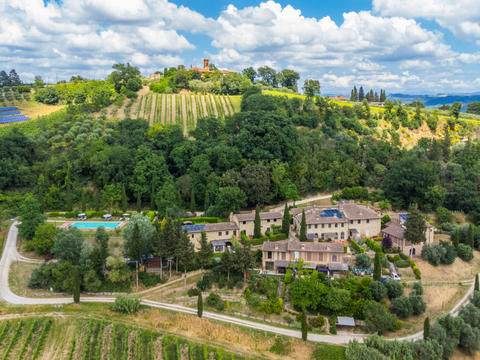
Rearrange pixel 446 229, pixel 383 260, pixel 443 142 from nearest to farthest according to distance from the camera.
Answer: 1. pixel 383 260
2. pixel 446 229
3. pixel 443 142

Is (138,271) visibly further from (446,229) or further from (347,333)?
(446,229)

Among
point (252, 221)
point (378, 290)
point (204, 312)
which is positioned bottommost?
point (204, 312)

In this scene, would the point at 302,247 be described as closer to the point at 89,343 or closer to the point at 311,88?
the point at 89,343

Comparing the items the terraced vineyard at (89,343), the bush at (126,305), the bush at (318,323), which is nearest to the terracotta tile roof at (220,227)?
the bush at (126,305)

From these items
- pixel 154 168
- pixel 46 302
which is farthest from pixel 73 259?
pixel 154 168

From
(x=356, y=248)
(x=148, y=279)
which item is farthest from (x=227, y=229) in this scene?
(x=356, y=248)

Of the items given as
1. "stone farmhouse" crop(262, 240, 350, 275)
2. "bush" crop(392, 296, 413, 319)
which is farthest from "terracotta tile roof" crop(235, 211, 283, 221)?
"bush" crop(392, 296, 413, 319)
